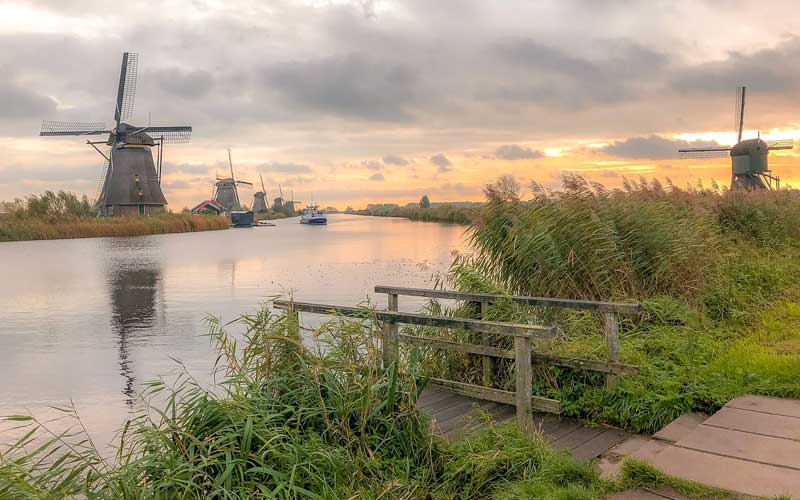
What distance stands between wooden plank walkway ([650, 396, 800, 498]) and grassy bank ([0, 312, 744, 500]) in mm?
284

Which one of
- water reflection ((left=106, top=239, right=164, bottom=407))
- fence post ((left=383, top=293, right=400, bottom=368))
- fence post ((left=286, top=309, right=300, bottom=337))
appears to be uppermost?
fence post ((left=286, top=309, right=300, bottom=337))

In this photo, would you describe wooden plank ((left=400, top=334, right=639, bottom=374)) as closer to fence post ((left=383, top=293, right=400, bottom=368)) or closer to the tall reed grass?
fence post ((left=383, top=293, right=400, bottom=368))

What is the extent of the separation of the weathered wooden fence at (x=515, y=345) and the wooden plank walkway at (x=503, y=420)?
0.11m

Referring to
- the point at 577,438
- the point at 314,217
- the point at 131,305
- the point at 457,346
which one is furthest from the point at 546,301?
the point at 314,217

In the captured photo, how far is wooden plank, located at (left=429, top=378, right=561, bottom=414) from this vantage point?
17.7ft

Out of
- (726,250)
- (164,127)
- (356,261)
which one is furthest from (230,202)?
(726,250)

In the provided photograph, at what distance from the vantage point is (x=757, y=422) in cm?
455

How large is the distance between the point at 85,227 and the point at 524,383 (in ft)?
200

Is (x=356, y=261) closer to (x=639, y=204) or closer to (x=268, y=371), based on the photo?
(x=639, y=204)

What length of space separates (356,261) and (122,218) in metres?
40.7

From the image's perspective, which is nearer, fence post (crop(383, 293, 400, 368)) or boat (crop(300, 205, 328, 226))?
fence post (crop(383, 293, 400, 368))

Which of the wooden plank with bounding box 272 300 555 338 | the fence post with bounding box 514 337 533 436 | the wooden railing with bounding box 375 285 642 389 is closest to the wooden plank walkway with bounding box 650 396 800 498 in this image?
the wooden railing with bounding box 375 285 642 389

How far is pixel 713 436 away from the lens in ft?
14.1

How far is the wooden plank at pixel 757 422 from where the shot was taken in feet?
14.3
